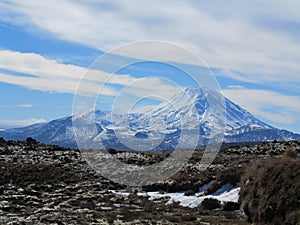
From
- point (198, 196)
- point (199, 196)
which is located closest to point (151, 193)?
point (198, 196)

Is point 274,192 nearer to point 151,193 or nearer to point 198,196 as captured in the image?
point 198,196

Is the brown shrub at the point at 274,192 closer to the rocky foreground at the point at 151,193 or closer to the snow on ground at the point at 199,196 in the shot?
the rocky foreground at the point at 151,193

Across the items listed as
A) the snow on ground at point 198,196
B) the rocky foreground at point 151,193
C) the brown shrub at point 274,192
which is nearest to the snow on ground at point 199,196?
the snow on ground at point 198,196

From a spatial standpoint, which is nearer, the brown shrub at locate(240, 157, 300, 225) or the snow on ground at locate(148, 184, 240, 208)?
the brown shrub at locate(240, 157, 300, 225)

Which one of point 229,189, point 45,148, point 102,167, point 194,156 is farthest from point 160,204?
point 45,148

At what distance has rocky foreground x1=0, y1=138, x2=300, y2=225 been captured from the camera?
942 inches

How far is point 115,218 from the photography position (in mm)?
29359

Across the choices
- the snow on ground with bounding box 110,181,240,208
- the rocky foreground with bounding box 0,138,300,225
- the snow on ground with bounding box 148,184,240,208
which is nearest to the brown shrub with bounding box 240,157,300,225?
the rocky foreground with bounding box 0,138,300,225

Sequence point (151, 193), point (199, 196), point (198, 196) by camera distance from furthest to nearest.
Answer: point (151, 193)
point (198, 196)
point (199, 196)

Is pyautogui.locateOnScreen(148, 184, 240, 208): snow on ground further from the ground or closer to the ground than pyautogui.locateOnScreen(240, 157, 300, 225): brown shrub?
closer to the ground

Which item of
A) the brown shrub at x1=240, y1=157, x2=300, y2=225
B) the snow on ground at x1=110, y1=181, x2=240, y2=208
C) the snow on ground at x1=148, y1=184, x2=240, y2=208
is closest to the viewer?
the brown shrub at x1=240, y1=157, x2=300, y2=225

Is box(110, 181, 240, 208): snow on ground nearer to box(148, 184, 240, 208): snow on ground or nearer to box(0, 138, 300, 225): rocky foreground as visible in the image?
box(148, 184, 240, 208): snow on ground

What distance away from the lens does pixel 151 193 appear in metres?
44.9

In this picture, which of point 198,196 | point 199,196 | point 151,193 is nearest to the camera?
point 199,196
